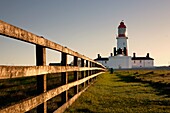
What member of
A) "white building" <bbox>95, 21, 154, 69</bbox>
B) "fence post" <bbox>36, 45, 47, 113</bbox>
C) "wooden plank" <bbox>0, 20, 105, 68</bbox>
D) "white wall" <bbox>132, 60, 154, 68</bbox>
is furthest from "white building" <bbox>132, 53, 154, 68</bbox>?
"wooden plank" <bbox>0, 20, 105, 68</bbox>

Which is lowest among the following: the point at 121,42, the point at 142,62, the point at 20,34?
the point at 20,34

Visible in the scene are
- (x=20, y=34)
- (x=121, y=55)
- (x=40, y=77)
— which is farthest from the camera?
(x=121, y=55)

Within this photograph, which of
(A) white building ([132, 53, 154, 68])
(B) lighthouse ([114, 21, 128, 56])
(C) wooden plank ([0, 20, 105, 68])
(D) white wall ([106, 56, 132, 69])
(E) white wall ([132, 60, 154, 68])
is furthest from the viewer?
(A) white building ([132, 53, 154, 68])

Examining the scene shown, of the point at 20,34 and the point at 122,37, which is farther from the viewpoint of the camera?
the point at 122,37

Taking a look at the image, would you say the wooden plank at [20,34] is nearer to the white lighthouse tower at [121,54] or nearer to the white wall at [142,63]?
the white lighthouse tower at [121,54]

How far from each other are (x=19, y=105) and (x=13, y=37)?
2.77ft

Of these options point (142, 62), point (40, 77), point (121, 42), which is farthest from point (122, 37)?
point (40, 77)

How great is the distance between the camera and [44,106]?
4.79 meters

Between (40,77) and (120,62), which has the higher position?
(120,62)

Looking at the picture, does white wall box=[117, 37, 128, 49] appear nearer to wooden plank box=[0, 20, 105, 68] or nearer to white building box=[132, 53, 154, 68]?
white building box=[132, 53, 154, 68]

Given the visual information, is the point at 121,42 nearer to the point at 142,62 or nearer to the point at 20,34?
the point at 142,62

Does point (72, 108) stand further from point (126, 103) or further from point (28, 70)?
point (28, 70)

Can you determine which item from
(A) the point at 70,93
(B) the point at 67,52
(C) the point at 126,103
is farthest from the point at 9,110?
(A) the point at 70,93

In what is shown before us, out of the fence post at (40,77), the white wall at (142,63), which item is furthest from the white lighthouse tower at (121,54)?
the fence post at (40,77)
